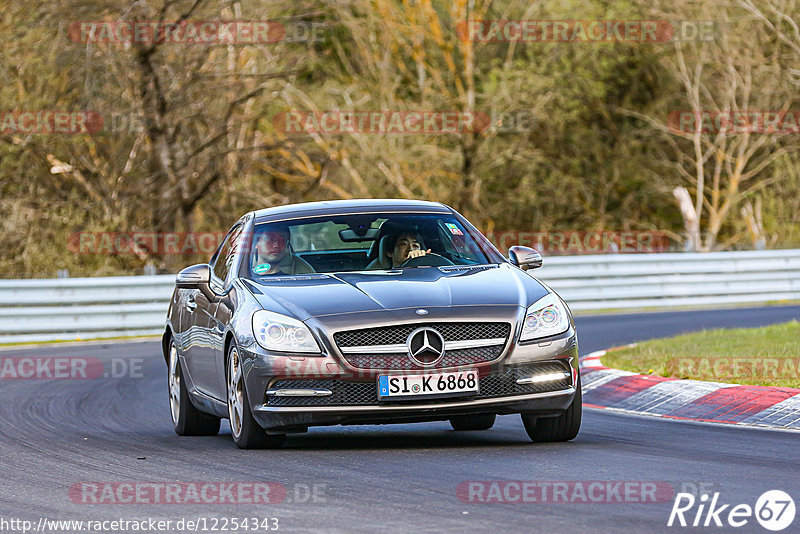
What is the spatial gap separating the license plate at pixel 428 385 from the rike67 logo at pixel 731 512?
2.04 metres

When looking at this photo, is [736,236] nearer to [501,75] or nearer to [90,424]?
[501,75]

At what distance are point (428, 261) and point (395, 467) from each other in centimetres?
209

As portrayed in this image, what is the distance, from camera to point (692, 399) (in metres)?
10.6

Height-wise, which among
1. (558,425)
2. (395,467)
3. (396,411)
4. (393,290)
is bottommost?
(558,425)

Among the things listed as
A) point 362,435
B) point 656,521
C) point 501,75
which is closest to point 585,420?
point 362,435

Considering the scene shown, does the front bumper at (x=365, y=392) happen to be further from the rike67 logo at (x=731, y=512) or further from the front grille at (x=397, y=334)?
the rike67 logo at (x=731, y=512)

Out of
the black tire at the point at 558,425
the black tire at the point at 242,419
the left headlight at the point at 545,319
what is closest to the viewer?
the left headlight at the point at 545,319

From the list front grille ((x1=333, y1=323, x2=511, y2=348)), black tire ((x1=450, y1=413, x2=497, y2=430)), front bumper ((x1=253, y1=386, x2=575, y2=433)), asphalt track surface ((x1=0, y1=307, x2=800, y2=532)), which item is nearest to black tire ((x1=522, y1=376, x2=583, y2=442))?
asphalt track surface ((x1=0, y1=307, x2=800, y2=532))

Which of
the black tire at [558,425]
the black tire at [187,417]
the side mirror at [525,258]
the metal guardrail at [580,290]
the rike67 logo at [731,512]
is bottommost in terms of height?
the metal guardrail at [580,290]

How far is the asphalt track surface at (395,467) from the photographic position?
6.12 m

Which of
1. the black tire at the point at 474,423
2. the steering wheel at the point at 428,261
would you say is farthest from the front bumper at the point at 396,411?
the black tire at the point at 474,423

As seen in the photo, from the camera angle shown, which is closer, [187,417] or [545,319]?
[545,319]

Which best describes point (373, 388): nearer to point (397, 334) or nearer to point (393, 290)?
point (397, 334)

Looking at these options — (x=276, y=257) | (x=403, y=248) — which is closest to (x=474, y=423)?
(x=403, y=248)
